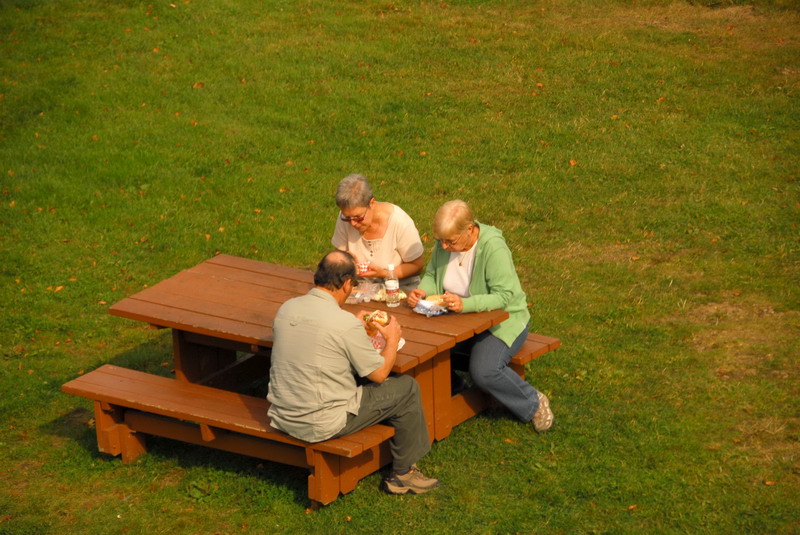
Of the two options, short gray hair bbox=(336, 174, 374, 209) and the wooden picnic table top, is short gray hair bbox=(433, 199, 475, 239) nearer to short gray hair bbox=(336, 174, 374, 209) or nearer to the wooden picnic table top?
the wooden picnic table top

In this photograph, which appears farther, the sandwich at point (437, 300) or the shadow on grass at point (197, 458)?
the sandwich at point (437, 300)

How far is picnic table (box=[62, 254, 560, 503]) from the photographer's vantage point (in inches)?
243

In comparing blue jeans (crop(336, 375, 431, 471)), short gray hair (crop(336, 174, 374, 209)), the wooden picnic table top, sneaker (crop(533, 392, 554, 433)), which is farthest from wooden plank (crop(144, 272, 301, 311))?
sneaker (crop(533, 392, 554, 433))

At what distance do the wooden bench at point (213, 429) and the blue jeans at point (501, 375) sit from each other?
A: 820 millimetres

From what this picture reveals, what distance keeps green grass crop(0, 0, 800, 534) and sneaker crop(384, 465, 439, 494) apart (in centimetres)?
8

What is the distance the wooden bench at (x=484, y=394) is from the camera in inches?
276

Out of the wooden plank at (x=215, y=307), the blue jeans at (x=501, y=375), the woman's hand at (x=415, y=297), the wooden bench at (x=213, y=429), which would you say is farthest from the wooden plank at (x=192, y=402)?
the woman's hand at (x=415, y=297)

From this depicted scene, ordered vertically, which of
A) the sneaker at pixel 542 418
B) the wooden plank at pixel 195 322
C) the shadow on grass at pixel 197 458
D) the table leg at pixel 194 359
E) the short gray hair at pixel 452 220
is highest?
the short gray hair at pixel 452 220

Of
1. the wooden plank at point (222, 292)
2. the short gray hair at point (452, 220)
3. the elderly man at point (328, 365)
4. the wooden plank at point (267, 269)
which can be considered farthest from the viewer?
the wooden plank at point (267, 269)

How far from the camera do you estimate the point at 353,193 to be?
7133mm

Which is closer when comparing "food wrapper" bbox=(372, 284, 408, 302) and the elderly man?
the elderly man

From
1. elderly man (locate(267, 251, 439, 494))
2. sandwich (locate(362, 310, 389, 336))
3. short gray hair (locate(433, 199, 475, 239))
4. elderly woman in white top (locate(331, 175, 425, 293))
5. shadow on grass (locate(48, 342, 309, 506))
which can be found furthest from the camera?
elderly woman in white top (locate(331, 175, 425, 293))

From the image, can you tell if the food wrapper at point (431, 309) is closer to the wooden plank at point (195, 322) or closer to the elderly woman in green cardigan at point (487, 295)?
the elderly woman in green cardigan at point (487, 295)

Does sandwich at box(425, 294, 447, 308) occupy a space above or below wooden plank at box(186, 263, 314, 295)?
above
